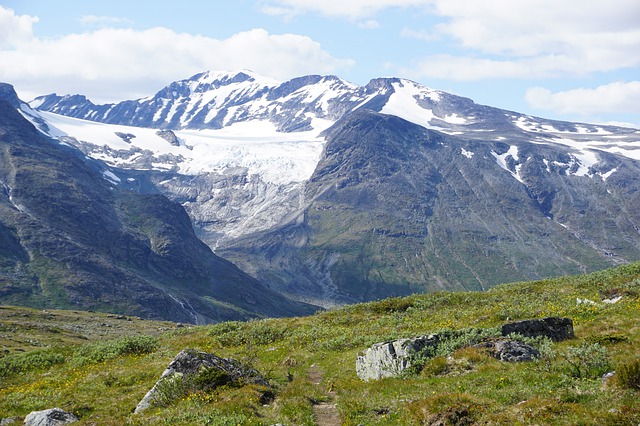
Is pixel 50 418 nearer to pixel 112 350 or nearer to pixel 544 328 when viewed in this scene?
pixel 112 350

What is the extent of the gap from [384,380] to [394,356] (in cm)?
210

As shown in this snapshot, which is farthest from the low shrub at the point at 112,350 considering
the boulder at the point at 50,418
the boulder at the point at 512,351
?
the boulder at the point at 512,351

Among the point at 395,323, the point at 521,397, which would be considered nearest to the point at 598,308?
the point at 395,323

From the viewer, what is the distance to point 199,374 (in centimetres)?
2544

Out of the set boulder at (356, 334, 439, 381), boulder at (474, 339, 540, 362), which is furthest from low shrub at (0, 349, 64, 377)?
boulder at (474, 339, 540, 362)

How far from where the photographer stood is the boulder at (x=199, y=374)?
2462cm

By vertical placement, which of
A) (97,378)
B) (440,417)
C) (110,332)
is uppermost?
(440,417)

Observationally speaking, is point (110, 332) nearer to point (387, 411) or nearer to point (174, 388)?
point (174, 388)

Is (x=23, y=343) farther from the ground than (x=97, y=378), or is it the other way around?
(x=97, y=378)

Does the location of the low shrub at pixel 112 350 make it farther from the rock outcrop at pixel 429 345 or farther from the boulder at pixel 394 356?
the boulder at pixel 394 356

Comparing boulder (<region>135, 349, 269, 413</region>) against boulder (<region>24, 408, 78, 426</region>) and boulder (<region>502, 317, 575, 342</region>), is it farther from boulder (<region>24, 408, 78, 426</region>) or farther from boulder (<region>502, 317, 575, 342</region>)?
boulder (<region>502, 317, 575, 342</region>)

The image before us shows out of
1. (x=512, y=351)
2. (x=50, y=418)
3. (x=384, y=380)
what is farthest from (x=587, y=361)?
(x=50, y=418)

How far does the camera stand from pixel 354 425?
64.3ft

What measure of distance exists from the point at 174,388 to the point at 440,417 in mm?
12391
